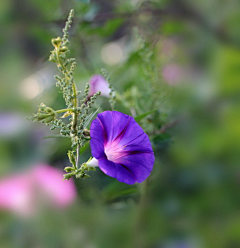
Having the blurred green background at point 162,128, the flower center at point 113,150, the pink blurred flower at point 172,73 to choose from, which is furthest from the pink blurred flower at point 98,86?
the pink blurred flower at point 172,73

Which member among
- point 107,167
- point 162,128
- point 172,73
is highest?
point 172,73

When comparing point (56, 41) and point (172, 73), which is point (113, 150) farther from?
point (172, 73)

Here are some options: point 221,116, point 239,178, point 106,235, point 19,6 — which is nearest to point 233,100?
point 221,116

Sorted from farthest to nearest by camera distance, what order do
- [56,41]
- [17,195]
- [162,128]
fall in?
[17,195] < [162,128] < [56,41]

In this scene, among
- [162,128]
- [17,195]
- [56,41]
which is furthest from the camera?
[17,195]

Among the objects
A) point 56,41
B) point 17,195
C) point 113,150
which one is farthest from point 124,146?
point 17,195

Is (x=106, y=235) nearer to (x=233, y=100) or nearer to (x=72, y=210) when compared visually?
(x=72, y=210)

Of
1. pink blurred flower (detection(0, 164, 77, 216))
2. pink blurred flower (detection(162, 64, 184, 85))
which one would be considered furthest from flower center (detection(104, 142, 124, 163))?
pink blurred flower (detection(162, 64, 184, 85))
